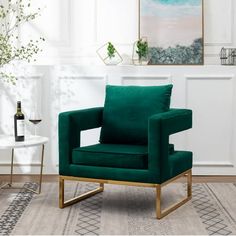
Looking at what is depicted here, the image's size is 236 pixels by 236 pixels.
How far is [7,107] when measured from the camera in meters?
4.89

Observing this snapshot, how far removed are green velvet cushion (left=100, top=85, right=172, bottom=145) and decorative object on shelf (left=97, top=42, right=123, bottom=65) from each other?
2.77 ft

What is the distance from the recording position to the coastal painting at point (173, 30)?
16.5 ft

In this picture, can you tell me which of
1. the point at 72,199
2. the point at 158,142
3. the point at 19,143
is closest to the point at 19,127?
the point at 19,143

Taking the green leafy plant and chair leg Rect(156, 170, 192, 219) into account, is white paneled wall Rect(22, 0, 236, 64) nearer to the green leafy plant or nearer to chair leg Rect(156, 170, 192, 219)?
the green leafy plant

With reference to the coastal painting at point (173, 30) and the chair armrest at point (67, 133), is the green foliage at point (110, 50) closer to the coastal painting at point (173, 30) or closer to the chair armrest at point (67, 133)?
the coastal painting at point (173, 30)

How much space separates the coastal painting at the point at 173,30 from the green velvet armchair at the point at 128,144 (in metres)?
0.97

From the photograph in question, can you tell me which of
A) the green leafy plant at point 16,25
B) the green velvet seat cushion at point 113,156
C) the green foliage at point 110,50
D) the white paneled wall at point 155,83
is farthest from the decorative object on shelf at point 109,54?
the green velvet seat cushion at point 113,156

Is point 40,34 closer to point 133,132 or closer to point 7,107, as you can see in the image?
point 7,107

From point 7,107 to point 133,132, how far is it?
136 centimetres

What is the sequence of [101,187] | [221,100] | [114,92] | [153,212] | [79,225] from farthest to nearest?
[221,100], [101,187], [114,92], [153,212], [79,225]

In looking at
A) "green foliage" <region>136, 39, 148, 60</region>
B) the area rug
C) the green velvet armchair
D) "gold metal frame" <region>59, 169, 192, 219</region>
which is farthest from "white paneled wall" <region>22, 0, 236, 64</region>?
"gold metal frame" <region>59, 169, 192, 219</region>

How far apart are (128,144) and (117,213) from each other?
0.51 m

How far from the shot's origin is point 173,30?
5.05 metres

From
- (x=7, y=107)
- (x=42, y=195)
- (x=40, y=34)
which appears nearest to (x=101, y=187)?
(x=42, y=195)
